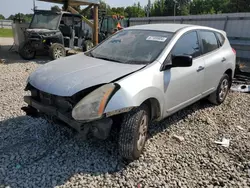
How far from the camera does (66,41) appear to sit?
1104 cm

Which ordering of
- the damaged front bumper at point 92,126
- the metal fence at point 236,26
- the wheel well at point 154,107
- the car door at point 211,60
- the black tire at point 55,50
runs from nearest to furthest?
the damaged front bumper at point 92,126 → the wheel well at point 154,107 → the car door at point 211,60 → the black tire at point 55,50 → the metal fence at point 236,26

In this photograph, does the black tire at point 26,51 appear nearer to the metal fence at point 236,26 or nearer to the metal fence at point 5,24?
the metal fence at point 236,26

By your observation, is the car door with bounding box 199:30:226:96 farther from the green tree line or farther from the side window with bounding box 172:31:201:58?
the green tree line

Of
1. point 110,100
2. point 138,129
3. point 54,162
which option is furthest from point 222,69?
point 54,162

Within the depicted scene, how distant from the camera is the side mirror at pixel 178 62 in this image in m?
3.03

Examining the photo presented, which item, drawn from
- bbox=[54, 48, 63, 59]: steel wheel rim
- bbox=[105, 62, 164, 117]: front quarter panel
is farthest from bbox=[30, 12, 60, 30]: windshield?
bbox=[105, 62, 164, 117]: front quarter panel

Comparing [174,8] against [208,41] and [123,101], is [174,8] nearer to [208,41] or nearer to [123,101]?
[208,41]

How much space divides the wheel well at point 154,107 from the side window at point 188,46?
82 centimetres

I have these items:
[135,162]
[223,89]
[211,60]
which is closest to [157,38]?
[211,60]

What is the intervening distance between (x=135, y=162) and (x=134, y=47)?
1.72 m

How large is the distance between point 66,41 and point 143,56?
8684 millimetres

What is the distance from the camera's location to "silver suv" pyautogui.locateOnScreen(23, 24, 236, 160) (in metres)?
2.51

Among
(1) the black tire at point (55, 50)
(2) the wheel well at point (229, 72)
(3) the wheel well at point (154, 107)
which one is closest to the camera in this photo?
(3) the wheel well at point (154, 107)

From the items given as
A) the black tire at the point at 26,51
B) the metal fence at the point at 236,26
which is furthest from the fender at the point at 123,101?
Answer: the metal fence at the point at 236,26
